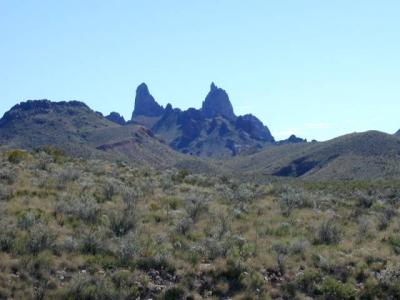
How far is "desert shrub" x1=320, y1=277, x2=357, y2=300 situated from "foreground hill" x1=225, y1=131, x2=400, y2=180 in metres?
78.7

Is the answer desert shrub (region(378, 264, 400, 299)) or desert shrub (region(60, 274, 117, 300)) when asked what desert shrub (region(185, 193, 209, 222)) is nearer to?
desert shrub (region(378, 264, 400, 299))

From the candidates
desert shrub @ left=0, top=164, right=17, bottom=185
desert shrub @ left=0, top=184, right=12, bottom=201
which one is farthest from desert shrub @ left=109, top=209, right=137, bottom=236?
desert shrub @ left=0, top=164, right=17, bottom=185

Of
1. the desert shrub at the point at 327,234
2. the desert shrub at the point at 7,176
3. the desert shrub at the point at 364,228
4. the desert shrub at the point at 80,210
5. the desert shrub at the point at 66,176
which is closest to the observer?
the desert shrub at the point at 80,210

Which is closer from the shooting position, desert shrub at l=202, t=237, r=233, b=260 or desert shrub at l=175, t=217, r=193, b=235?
desert shrub at l=202, t=237, r=233, b=260

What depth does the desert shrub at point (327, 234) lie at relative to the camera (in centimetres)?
1567

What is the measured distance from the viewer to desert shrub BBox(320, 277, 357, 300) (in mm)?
12203

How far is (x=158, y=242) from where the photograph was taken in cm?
1377

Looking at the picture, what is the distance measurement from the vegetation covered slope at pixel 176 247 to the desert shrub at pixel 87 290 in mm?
21

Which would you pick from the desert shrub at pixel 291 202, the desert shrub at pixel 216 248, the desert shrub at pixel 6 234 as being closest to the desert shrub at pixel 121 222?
the desert shrub at pixel 216 248

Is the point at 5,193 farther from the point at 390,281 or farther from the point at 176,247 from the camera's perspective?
the point at 390,281

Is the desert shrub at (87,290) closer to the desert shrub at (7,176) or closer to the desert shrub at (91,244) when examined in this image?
the desert shrub at (91,244)

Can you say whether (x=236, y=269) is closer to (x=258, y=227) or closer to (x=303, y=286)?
(x=303, y=286)

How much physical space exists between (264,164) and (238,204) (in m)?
151

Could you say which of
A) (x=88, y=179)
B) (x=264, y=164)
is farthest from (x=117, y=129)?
(x=88, y=179)
